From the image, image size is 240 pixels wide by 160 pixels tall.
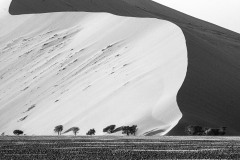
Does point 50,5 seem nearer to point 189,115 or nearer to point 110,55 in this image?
point 110,55

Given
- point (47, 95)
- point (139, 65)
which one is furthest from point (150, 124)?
point (47, 95)

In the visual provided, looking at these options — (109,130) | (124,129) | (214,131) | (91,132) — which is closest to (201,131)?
(214,131)

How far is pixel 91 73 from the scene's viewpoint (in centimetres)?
7088

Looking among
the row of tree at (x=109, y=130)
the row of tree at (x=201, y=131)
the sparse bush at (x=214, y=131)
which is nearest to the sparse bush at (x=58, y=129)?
the row of tree at (x=109, y=130)

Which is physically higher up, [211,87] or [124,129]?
[211,87]

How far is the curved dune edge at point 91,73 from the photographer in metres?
57.6

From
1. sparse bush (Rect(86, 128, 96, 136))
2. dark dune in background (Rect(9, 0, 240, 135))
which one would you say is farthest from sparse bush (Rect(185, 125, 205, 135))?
sparse bush (Rect(86, 128, 96, 136))

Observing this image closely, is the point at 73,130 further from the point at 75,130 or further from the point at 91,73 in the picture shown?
the point at 91,73

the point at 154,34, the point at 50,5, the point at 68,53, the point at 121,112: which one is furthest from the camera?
the point at 50,5

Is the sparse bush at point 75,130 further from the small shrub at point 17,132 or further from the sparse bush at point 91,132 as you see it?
the small shrub at point 17,132

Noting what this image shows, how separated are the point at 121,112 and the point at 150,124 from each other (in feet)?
16.5

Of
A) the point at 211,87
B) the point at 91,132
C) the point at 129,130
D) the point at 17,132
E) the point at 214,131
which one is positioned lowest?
the point at 214,131

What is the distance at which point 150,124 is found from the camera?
52469 mm

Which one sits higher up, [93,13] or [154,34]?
[93,13]
